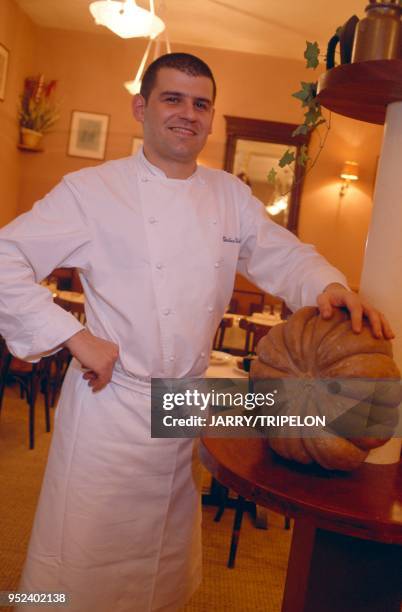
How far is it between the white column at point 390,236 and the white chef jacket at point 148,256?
0.69 feet

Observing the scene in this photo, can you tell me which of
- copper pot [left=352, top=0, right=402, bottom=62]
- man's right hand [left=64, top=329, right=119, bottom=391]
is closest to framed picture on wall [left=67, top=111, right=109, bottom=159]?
man's right hand [left=64, top=329, right=119, bottom=391]

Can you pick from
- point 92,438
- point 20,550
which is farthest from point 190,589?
point 20,550

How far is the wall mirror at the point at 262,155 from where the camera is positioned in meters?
7.95

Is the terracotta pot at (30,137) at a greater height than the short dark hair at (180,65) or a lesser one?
greater

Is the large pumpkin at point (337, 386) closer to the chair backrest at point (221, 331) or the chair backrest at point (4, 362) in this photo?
the chair backrest at point (4, 362)

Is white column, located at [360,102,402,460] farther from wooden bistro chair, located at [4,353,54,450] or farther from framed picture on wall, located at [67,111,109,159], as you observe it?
framed picture on wall, located at [67,111,109,159]

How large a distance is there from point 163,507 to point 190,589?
389 mm

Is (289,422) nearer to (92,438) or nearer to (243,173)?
(92,438)

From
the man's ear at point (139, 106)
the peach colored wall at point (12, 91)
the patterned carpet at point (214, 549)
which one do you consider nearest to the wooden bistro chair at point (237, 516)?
the patterned carpet at point (214, 549)

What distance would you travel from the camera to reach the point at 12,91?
7.42 m

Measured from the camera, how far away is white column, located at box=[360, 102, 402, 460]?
1.34m

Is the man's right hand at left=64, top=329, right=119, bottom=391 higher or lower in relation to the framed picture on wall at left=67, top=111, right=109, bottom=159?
lower

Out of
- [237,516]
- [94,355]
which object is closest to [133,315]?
[94,355]

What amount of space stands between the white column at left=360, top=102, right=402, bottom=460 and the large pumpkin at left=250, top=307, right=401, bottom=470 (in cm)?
17
